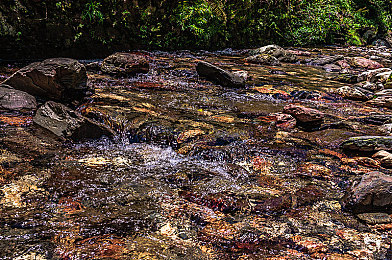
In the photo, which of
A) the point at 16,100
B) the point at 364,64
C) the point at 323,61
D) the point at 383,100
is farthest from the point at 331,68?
the point at 16,100

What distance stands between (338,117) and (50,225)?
4.56 m

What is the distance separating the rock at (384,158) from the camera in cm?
329

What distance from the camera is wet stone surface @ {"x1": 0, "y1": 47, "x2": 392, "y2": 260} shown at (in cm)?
201

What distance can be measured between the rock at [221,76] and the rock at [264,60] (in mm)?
3221

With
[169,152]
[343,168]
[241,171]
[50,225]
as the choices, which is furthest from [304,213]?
[50,225]

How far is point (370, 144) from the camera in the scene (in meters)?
3.51

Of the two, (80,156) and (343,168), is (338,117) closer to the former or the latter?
(343,168)

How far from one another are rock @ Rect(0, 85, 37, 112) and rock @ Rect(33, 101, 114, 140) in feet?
1.55

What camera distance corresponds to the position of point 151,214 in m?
2.31

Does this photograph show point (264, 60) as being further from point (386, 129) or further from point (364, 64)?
point (386, 129)

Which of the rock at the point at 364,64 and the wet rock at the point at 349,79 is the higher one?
the rock at the point at 364,64

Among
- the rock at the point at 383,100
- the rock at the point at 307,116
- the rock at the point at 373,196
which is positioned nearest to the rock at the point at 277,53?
the rock at the point at 383,100

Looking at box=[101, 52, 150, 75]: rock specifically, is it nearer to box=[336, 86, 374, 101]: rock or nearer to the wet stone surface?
the wet stone surface

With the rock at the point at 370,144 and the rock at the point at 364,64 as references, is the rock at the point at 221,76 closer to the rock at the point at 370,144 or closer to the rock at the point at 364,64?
the rock at the point at 370,144
